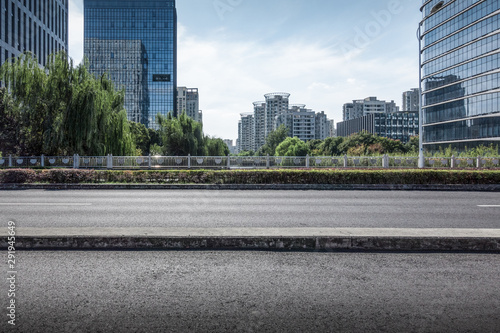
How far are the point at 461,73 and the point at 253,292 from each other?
7349 centimetres

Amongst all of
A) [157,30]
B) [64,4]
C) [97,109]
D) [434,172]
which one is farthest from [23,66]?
[157,30]

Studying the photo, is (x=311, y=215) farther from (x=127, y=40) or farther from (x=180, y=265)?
(x=127, y=40)

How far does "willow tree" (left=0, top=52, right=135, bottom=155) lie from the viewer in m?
23.7

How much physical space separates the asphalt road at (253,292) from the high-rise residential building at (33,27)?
2056 inches

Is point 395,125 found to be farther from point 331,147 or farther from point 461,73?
point 461,73

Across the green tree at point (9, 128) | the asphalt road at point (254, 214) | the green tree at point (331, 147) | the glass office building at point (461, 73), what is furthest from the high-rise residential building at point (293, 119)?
the asphalt road at point (254, 214)

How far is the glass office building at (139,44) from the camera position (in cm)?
11319

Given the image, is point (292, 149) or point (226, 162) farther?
point (292, 149)

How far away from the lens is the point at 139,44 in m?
113

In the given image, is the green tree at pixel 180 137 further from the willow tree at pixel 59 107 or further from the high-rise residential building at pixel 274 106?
the high-rise residential building at pixel 274 106

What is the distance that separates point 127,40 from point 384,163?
11420 cm

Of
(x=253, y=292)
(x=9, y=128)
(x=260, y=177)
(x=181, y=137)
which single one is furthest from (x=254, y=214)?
(x=181, y=137)

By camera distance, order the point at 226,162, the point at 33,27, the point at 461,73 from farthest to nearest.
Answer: the point at 461,73 → the point at 33,27 → the point at 226,162

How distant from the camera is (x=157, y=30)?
11312cm
